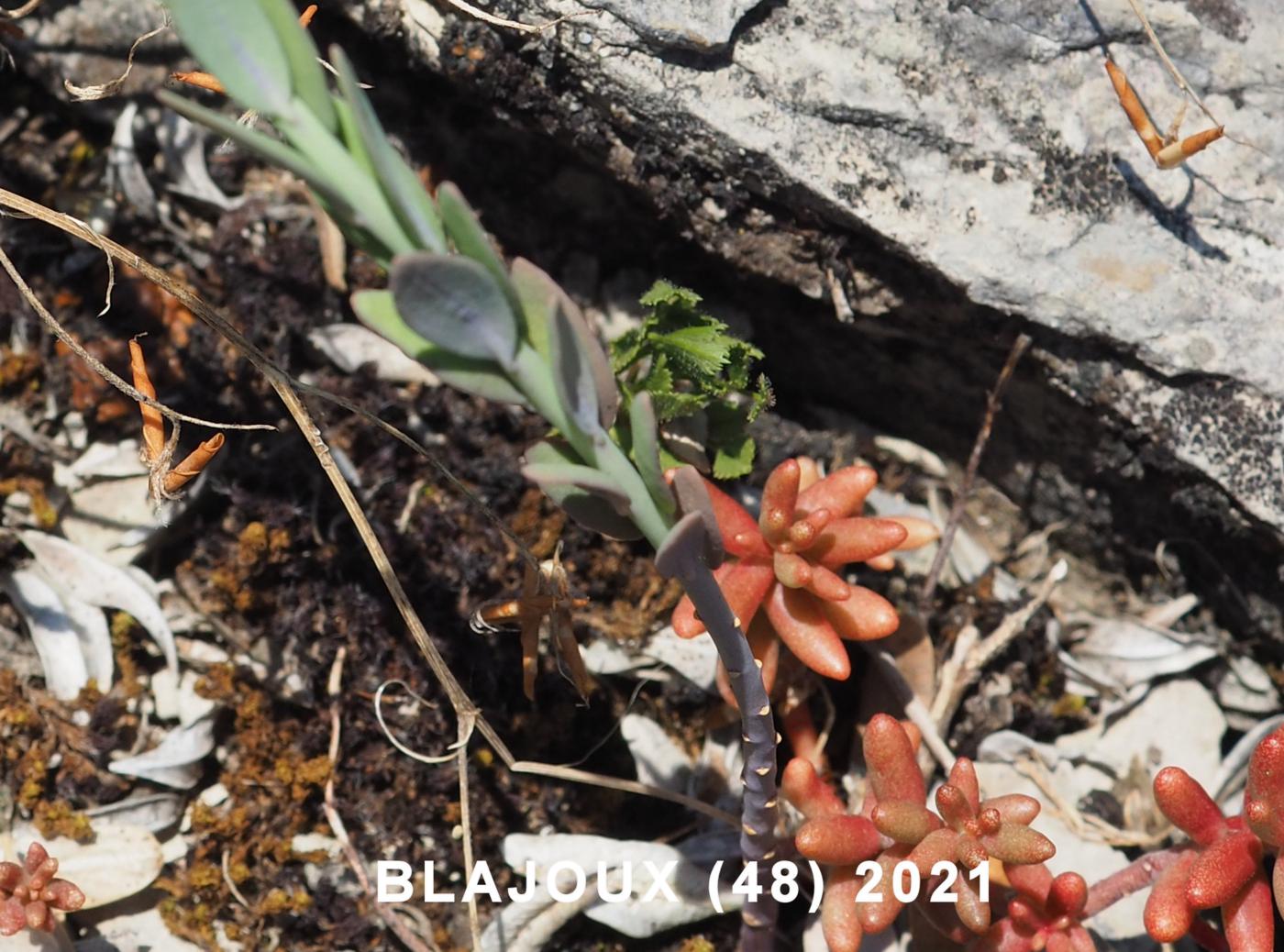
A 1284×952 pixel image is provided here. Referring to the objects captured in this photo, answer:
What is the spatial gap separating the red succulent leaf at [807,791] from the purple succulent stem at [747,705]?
0.32 feet

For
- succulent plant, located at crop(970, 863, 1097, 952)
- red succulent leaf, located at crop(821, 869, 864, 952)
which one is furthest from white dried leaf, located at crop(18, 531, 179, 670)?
succulent plant, located at crop(970, 863, 1097, 952)

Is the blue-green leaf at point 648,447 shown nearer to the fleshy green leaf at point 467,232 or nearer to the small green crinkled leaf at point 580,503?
the small green crinkled leaf at point 580,503

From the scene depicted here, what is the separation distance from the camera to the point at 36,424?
9.21 ft

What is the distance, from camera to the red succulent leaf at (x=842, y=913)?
2.17m

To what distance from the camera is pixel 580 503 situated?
1550 mm

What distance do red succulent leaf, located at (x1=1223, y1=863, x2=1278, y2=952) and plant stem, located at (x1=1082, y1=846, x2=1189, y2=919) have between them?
0.14 m

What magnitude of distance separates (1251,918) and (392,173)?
2010 millimetres

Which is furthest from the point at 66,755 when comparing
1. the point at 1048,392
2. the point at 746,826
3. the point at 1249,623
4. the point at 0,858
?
the point at 1249,623

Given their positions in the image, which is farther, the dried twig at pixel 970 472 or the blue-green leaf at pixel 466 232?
the dried twig at pixel 970 472

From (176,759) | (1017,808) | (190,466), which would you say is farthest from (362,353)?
(1017,808)

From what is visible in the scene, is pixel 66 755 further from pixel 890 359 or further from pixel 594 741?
pixel 890 359

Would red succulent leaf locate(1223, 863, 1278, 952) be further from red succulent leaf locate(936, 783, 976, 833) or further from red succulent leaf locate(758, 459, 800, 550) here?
red succulent leaf locate(758, 459, 800, 550)

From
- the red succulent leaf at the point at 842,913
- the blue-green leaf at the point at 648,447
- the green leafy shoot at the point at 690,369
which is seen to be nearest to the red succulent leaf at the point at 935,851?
the red succulent leaf at the point at 842,913

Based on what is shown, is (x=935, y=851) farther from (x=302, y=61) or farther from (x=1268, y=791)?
(x=302, y=61)
